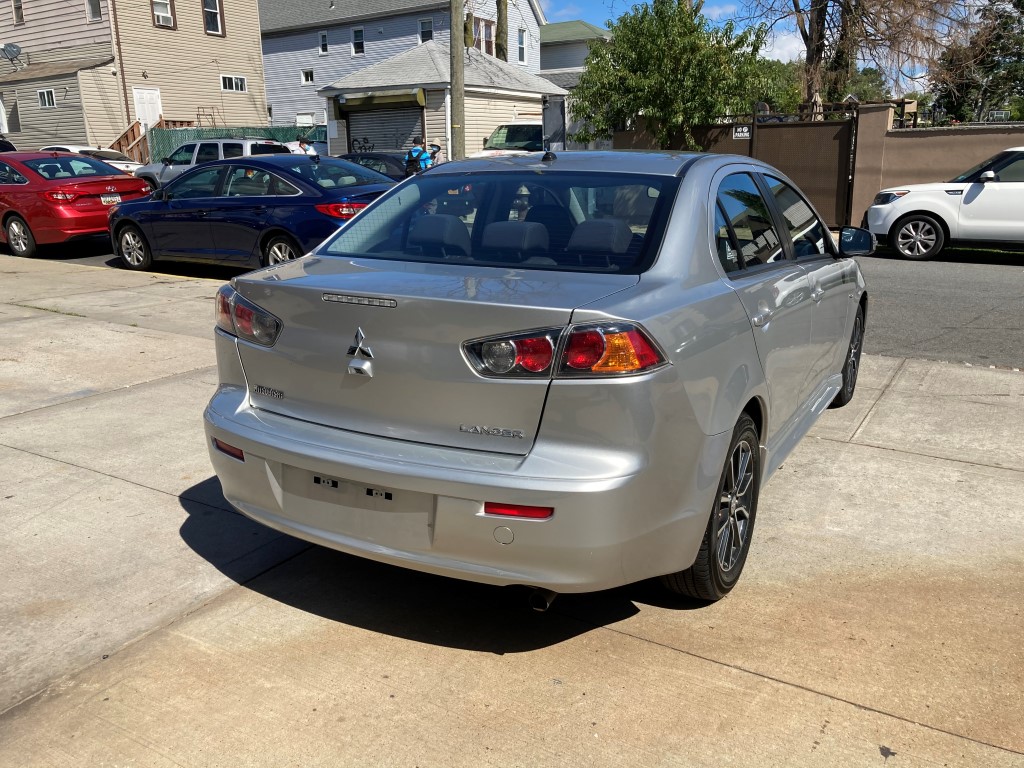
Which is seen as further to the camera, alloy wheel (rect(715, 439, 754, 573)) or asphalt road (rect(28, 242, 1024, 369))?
asphalt road (rect(28, 242, 1024, 369))

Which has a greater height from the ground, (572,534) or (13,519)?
(572,534)

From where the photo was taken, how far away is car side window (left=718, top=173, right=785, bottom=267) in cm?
398

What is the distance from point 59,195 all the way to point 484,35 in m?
32.4

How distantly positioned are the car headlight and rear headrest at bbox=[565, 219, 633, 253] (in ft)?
37.5

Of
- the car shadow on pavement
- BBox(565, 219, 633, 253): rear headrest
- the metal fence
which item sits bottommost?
the car shadow on pavement

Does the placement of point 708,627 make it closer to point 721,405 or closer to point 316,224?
point 721,405

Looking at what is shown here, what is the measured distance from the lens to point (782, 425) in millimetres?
4277

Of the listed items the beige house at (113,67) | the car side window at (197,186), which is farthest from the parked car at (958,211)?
the beige house at (113,67)

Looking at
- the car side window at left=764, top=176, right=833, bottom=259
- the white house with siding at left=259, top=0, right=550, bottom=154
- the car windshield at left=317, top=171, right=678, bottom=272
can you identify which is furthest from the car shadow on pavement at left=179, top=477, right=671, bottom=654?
the white house with siding at left=259, top=0, right=550, bottom=154

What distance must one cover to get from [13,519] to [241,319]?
1.85 metres

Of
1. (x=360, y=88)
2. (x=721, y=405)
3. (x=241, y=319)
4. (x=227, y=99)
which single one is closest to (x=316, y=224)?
(x=241, y=319)

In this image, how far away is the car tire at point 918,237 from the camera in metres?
13.5

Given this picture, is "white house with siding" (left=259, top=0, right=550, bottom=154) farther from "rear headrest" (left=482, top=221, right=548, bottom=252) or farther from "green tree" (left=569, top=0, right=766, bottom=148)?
"rear headrest" (left=482, top=221, right=548, bottom=252)

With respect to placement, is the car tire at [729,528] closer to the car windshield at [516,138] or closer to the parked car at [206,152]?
the parked car at [206,152]
